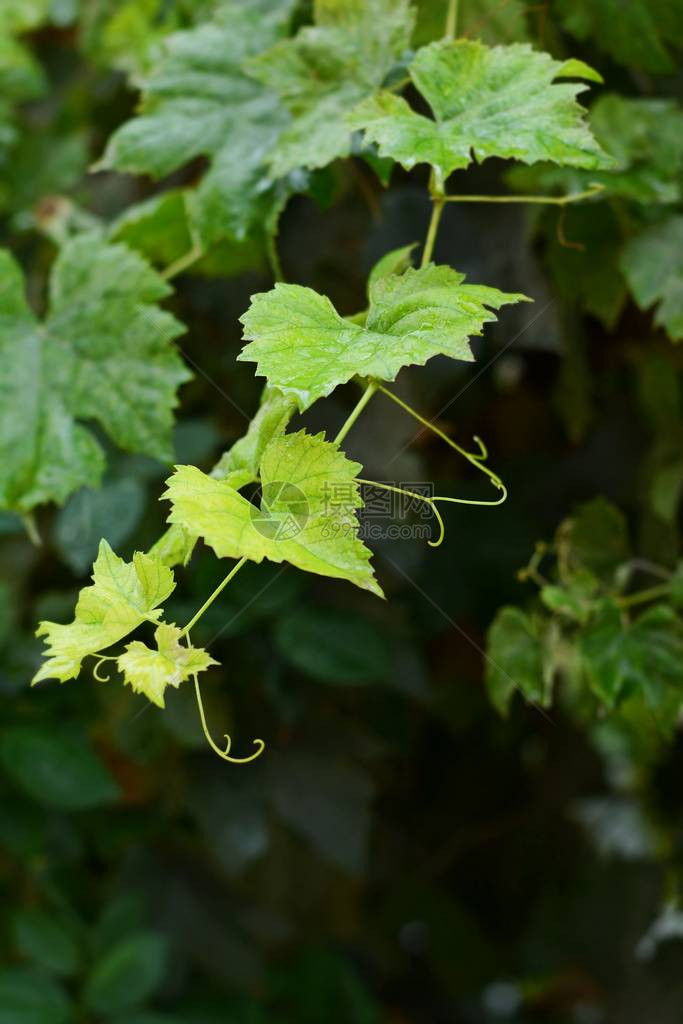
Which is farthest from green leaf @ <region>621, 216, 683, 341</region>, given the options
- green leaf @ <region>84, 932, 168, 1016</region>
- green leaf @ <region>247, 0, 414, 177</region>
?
green leaf @ <region>84, 932, 168, 1016</region>

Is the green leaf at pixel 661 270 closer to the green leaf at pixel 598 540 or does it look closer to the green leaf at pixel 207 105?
the green leaf at pixel 598 540

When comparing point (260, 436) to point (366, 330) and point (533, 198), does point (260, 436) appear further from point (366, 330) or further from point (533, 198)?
point (533, 198)

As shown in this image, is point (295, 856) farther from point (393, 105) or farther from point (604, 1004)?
point (393, 105)

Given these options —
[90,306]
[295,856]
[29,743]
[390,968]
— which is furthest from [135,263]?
[390,968]

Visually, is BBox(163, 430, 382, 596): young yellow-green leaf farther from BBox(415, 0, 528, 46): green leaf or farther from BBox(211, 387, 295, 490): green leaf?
BBox(415, 0, 528, 46): green leaf

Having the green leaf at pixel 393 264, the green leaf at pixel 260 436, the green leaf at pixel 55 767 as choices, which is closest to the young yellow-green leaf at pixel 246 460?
the green leaf at pixel 260 436
